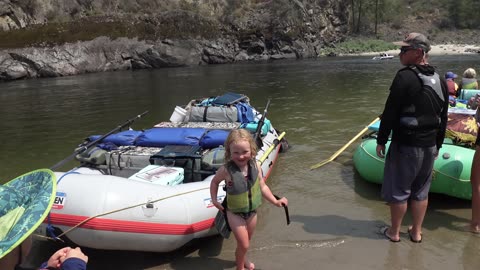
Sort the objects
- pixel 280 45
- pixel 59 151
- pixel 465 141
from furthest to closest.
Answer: pixel 280 45
pixel 59 151
pixel 465 141

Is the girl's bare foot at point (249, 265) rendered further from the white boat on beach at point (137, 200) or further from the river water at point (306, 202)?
the white boat on beach at point (137, 200)

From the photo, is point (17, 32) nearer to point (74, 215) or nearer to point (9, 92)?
point (9, 92)

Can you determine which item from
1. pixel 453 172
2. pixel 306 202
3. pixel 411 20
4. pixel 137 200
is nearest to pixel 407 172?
pixel 453 172

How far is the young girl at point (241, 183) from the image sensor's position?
12.1ft

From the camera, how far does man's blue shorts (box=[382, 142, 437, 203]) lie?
4.14 metres

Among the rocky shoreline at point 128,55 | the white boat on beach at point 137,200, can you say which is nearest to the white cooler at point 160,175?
the white boat on beach at point 137,200

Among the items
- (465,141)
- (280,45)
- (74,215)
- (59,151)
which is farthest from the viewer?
(280,45)

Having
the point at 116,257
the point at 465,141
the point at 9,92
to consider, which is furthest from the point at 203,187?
the point at 9,92

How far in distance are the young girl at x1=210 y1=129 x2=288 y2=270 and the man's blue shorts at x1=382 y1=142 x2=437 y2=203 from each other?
4.23ft

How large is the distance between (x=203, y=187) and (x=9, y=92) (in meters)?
23.0

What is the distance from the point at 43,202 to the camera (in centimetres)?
202

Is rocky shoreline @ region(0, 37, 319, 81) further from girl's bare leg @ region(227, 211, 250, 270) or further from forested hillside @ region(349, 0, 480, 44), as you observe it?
girl's bare leg @ region(227, 211, 250, 270)

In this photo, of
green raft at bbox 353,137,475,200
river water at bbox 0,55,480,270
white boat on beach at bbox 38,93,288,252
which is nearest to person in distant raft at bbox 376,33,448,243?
river water at bbox 0,55,480,270

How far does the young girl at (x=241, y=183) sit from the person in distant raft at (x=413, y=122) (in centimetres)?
133
